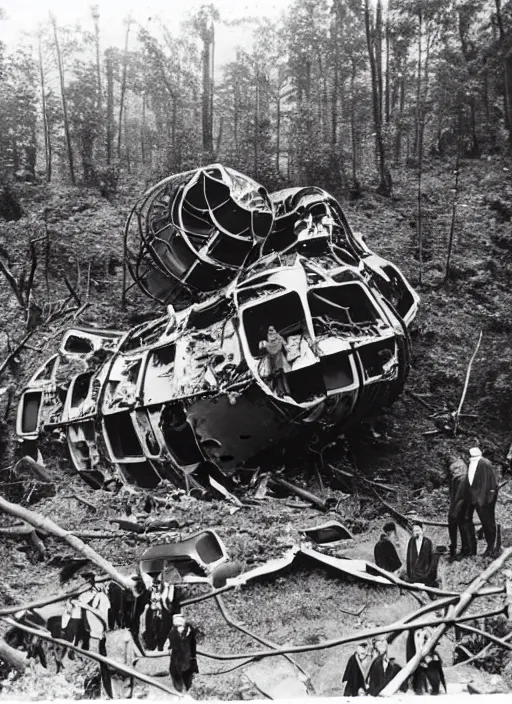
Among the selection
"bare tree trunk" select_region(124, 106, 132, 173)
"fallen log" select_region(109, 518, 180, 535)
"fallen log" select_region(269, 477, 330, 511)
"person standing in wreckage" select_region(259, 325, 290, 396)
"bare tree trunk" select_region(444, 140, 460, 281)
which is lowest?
"fallen log" select_region(109, 518, 180, 535)

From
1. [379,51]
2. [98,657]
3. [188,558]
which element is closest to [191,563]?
[188,558]

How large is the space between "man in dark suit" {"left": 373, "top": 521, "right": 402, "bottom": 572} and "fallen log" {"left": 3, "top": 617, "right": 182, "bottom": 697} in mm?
1836

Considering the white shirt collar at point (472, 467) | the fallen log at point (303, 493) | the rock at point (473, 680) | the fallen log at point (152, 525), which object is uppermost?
the white shirt collar at point (472, 467)

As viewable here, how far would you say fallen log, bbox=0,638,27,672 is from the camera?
413 centimetres

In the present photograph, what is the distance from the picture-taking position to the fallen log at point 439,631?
394cm

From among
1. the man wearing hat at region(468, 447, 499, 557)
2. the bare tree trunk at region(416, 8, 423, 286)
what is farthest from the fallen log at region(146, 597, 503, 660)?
the bare tree trunk at region(416, 8, 423, 286)

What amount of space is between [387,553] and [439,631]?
65 centimetres

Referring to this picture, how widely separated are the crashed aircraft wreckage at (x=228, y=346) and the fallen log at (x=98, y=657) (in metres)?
1.36

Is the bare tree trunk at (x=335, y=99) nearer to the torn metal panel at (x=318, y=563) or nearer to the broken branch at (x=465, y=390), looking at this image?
the broken branch at (x=465, y=390)

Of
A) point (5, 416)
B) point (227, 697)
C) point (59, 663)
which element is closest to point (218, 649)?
point (227, 697)

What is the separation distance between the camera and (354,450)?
497 centimetres

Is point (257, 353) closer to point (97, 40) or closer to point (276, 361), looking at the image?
point (276, 361)

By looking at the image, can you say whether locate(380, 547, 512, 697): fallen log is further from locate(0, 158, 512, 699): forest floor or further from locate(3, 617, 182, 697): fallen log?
locate(3, 617, 182, 697): fallen log

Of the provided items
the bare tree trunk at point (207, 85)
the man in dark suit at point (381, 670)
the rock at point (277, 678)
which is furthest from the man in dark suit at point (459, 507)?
the bare tree trunk at point (207, 85)
